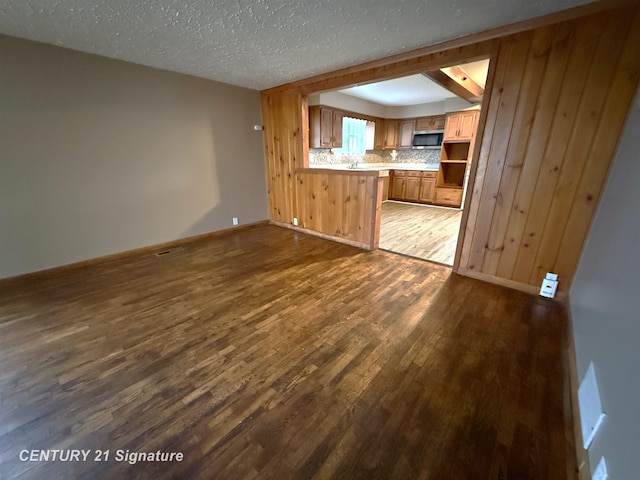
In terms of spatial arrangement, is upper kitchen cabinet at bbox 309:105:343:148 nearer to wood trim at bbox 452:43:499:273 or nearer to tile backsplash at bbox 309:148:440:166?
tile backsplash at bbox 309:148:440:166

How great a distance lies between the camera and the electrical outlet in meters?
0.88

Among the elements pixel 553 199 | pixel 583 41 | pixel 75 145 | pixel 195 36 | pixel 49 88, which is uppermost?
pixel 195 36

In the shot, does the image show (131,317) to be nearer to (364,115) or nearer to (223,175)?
(223,175)

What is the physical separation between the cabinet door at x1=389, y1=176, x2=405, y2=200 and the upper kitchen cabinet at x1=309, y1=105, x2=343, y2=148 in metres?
2.20

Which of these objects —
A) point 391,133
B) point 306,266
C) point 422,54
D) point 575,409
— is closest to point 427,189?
point 391,133

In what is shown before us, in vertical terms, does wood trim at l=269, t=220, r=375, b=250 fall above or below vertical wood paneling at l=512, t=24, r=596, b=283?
below

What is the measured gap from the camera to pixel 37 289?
101 inches

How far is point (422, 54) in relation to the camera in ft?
8.44

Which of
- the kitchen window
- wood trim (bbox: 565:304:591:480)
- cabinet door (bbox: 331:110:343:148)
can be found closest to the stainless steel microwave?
the kitchen window

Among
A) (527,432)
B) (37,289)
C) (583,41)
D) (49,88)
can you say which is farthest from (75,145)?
(583,41)

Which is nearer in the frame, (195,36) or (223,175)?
(195,36)

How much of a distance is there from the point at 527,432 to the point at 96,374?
2.40m

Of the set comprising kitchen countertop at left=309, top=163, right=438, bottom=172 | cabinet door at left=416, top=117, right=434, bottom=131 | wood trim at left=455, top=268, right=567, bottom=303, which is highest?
cabinet door at left=416, top=117, right=434, bottom=131

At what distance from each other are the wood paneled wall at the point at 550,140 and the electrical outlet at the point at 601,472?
1812mm
